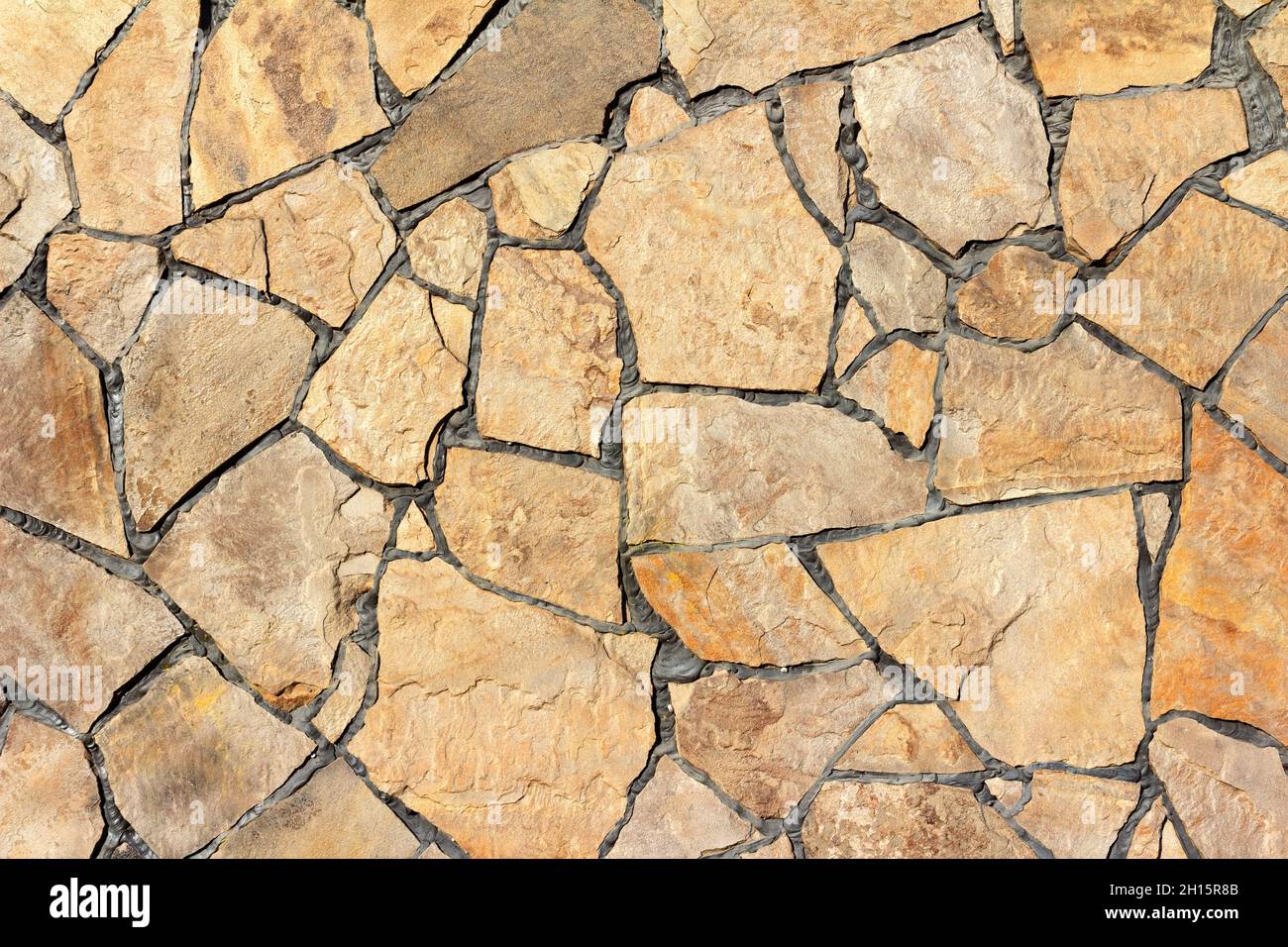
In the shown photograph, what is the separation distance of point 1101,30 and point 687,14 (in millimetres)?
971

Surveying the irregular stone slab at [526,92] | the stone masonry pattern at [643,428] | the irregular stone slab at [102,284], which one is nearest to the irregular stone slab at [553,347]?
the stone masonry pattern at [643,428]

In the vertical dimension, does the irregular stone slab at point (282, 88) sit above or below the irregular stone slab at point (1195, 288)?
above

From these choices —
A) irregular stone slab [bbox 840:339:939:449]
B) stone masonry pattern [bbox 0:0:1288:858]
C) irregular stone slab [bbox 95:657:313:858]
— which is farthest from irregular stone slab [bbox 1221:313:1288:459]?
irregular stone slab [bbox 95:657:313:858]

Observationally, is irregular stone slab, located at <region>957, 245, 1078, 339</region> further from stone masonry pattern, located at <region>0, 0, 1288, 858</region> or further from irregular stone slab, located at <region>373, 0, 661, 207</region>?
irregular stone slab, located at <region>373, 0, 661, 207</region>

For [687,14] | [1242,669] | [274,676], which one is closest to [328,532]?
[274,676]

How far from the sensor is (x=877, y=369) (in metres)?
2.09

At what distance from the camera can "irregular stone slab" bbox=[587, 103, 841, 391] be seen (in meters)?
2.09

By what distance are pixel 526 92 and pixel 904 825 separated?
200 cm

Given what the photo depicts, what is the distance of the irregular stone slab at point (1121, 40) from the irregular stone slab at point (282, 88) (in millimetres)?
1612

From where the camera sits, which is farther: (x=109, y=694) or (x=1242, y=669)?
(x=109, y=694)

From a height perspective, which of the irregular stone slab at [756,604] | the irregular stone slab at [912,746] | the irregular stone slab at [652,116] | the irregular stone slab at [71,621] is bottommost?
the irregular stone slab at [912,746]

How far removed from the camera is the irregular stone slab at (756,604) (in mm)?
2115

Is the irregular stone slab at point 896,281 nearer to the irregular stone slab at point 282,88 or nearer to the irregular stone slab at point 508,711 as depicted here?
the irregular stone slab at point 508,711

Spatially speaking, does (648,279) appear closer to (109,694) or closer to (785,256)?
(785,256)
